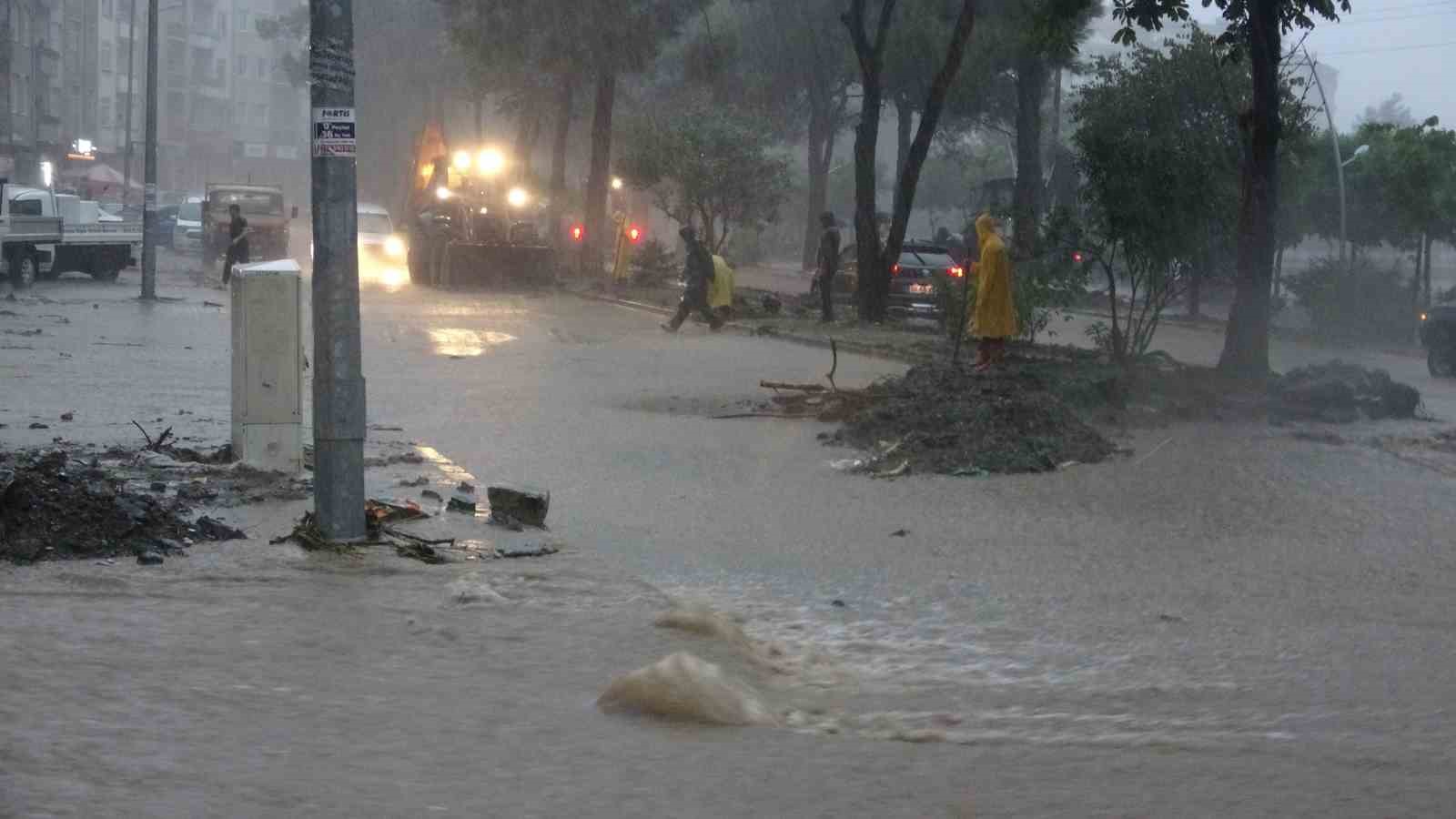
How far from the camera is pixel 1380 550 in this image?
1041cm

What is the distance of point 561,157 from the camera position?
4684 cm

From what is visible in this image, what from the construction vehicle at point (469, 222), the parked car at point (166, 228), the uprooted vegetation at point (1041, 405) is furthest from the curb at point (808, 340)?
the parked car at point (166, 228)

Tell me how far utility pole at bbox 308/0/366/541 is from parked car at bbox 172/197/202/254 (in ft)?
156

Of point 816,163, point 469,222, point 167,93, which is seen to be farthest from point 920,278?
point 167,93

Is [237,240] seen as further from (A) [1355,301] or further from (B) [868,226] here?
(A) [1355,301]

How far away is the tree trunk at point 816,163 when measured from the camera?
5309cm

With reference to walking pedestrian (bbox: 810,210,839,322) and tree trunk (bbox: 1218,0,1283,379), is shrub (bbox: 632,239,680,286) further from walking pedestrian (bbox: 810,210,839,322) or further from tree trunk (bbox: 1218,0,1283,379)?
tree trunk (bbox: 1218,0,1283,379)

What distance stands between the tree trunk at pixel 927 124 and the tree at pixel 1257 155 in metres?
5.93

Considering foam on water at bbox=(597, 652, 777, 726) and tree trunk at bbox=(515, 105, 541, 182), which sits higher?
tree trunk at bbox=(515, 105, 541, 182)

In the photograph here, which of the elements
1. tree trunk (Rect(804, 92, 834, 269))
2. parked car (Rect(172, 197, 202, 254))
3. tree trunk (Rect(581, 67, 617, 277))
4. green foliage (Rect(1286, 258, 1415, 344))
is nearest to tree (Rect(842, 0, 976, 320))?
green foliage (Rect(1286, 258, 1415, 344))

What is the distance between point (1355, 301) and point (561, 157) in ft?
67.1

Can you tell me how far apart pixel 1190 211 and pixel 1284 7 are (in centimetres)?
278

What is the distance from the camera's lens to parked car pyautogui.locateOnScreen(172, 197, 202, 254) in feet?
182

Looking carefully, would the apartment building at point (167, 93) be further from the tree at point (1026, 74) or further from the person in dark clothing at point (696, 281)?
the person in dark clothing at point (696, 281)
